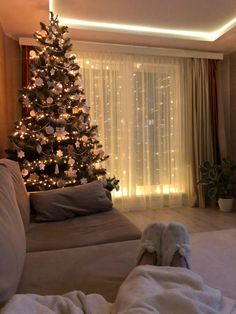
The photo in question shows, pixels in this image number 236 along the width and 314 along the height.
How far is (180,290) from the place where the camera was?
93 centimetres

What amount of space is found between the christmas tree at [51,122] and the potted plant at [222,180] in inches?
70.2

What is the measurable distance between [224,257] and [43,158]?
2.03 meters

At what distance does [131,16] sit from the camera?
3.31 metres

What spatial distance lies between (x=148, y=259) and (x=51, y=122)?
2075 mm

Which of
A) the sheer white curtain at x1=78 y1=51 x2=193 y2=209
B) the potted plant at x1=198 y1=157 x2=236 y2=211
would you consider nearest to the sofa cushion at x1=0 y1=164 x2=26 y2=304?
the sheer white curtain at x1=78 y1=51 x2=193 y2=209

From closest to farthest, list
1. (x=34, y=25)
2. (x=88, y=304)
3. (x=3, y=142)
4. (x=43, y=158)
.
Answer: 1. (x=88, y=304)
2. (x=43, y=158)
3. (x=34, y=25)
4. (x=3, y=142)

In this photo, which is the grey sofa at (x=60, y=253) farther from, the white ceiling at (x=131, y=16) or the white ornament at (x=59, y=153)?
the white ceiling at (x=131, y=16)

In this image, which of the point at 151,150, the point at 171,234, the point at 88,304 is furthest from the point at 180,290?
the point at 151,150

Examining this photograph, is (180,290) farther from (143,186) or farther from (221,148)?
(221,148)

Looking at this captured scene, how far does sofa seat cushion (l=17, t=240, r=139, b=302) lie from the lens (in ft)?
3.78

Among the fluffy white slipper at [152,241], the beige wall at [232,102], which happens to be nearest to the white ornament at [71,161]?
the fluffy white slipper at [152,241]

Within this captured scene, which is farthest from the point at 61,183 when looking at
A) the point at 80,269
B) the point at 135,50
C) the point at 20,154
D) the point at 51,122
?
the point at 135,50

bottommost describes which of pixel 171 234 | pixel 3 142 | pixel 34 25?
pixel 171 234

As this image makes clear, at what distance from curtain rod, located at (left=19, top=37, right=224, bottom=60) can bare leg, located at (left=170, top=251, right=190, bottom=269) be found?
10.7 feet
